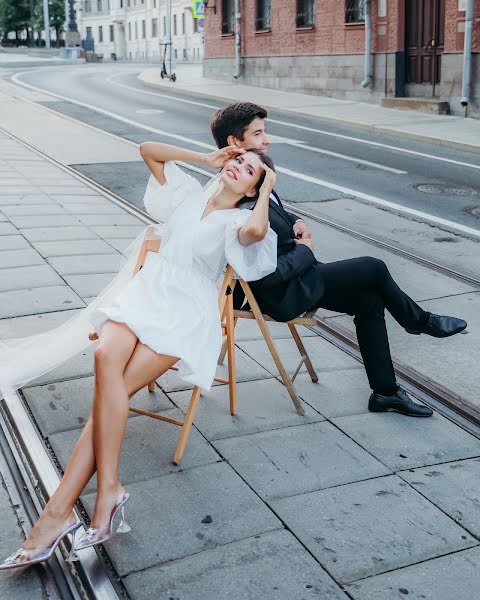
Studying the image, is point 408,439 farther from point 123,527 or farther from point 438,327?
point 123,527

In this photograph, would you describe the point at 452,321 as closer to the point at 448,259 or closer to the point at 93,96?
the point at 448,259

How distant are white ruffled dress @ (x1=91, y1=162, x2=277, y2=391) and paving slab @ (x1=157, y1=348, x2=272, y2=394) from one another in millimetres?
824

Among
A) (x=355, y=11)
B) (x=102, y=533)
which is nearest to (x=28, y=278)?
(x=102, y=533)

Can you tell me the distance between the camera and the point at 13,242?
7.54 m

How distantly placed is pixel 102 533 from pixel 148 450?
84cm

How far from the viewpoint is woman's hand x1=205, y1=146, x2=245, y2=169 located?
12.8 ft

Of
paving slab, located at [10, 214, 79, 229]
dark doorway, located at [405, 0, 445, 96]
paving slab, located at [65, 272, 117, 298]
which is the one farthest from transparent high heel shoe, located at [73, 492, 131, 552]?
dark doorway, located at [405, 0, 445, 96]

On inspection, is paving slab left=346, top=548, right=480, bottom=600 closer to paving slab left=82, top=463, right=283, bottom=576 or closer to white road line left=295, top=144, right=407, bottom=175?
paving slab left=82, top=463, right=283, bottom=576

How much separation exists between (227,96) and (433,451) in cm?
2282

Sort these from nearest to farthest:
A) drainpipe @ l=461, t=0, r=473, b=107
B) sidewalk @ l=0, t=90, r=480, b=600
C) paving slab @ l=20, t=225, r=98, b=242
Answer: sidewalk @ l=0, t=90, r=480, b=600 → paving slab @ l=20, t=225, r=98, b=242 → drainpipe @ l=461, t=0, r=473, b=107

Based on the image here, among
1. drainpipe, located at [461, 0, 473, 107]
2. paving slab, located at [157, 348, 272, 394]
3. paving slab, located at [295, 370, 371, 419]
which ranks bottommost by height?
paving slab, located at [295, 370, 371, 419]

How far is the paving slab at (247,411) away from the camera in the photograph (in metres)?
4.09

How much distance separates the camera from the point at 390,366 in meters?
4.32

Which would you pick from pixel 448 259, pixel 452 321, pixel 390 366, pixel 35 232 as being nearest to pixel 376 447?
pixel 390 366
